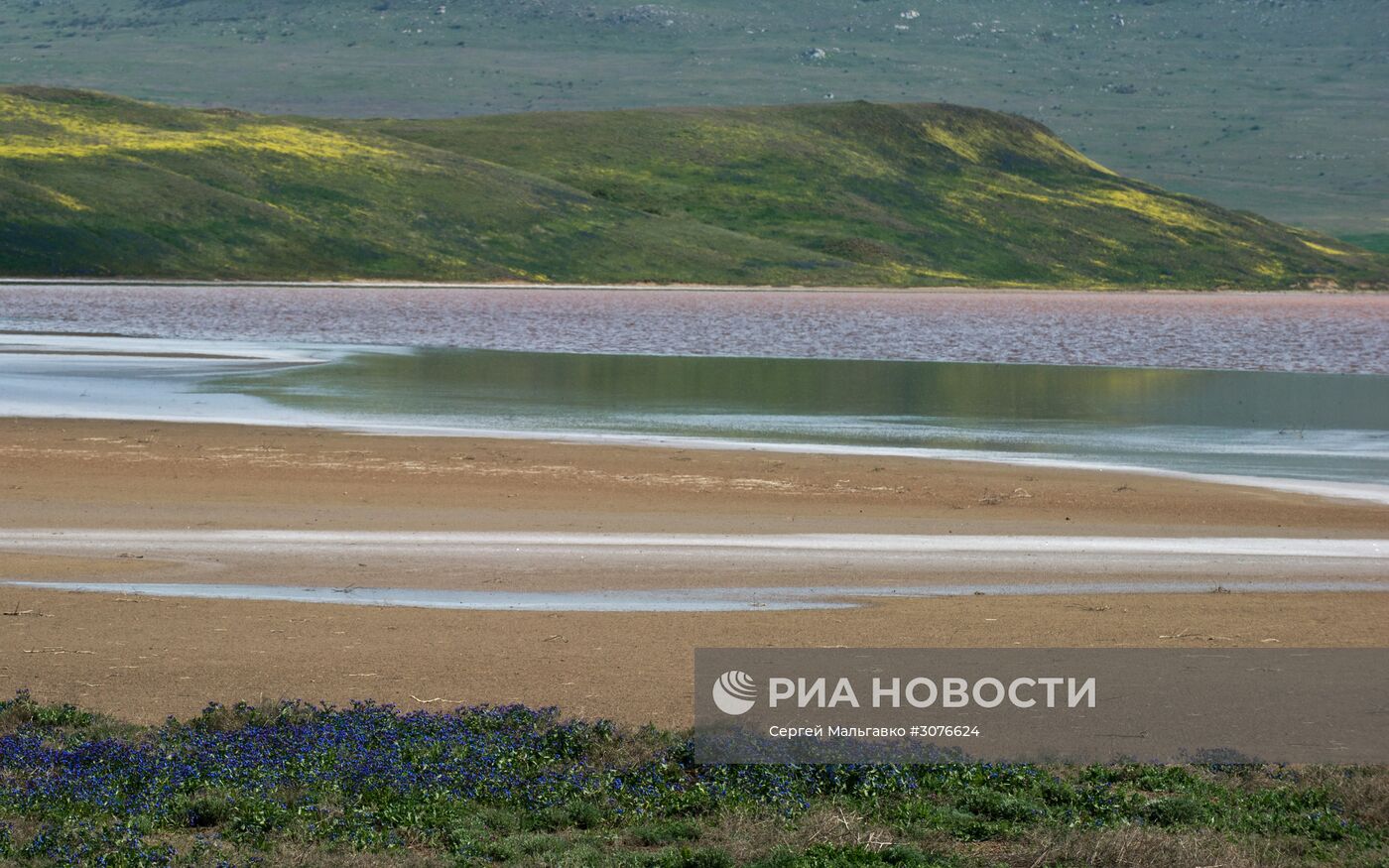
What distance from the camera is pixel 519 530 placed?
1950cm

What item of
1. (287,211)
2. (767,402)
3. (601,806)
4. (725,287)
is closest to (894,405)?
(767,402)

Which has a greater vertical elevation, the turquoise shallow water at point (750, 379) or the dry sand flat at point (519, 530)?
the dry sand flat at point (519, 530)

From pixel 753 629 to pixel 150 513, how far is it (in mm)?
9092

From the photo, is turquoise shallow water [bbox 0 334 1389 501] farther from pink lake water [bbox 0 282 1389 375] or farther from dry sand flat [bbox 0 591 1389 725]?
dry sand flat [bbox 0 591 1389 725]

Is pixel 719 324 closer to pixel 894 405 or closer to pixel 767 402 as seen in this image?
pixel 767 402

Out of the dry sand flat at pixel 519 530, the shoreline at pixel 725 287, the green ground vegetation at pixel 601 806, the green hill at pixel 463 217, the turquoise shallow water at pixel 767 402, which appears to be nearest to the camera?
the green ground vegetation at pixel 601 806

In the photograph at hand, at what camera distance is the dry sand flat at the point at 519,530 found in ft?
41.3

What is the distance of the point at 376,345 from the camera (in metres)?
55.4

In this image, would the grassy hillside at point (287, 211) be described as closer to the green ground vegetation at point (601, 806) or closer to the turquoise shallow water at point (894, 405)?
the turquoise shallow water at point (894, 405)
